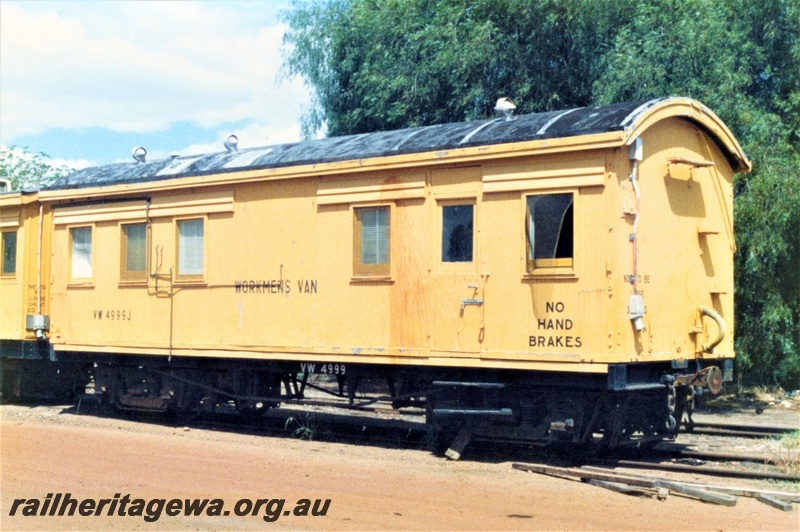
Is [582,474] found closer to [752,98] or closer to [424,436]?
[424,436]

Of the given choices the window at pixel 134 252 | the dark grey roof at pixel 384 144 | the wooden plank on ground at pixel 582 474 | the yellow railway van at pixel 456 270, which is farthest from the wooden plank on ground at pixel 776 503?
the window at pixel 134 252

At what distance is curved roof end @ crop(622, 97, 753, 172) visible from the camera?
9758 mm

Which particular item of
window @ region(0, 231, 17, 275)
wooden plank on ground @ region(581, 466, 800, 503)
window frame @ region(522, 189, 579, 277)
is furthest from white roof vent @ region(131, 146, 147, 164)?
wooden plank on ground @ region(581, 466, 800, 503)

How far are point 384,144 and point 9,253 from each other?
7.71 metres

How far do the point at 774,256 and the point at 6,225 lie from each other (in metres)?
12.8

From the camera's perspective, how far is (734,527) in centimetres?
738

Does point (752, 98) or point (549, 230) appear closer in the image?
point (549, 230)

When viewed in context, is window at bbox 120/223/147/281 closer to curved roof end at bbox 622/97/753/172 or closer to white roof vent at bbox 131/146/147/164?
white roof vent at bbox 131/146/147/164

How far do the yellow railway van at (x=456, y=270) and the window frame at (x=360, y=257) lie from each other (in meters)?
0.03

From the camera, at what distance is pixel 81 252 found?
14508 mm

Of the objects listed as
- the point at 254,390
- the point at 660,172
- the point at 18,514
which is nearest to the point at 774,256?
the point at 660,172

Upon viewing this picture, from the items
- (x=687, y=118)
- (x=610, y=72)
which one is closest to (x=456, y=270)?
(x=687, y=118)

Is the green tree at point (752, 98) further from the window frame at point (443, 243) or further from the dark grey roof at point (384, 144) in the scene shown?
the window frame at point (443, 243)

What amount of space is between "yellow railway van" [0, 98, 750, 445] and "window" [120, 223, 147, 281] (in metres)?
0.03
